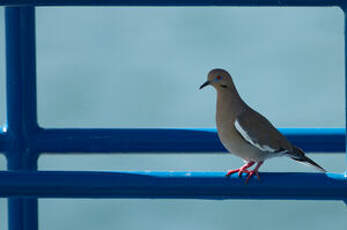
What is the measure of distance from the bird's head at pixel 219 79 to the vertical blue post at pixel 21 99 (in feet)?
1.64

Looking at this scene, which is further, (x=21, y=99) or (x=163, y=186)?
(x=21, y=99)

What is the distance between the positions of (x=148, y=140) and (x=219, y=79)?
0.27 m

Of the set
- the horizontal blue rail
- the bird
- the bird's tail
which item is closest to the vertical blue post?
the horizontal blue rail

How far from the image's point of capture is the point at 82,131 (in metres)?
2.70

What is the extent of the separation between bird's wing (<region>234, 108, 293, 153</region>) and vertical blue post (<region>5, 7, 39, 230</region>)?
1.92 ft

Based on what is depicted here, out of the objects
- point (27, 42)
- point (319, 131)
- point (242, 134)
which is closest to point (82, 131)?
point (27, 42)

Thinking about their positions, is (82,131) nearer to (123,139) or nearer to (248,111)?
(123,139)

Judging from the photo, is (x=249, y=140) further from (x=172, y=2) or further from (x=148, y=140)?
(x=172, y=2)

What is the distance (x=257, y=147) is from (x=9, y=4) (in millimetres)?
837

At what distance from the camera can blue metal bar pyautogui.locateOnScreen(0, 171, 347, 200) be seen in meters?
1.98

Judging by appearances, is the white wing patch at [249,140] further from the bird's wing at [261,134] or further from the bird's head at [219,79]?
the bird's head at [219,79]

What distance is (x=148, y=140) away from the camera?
2.70 meters

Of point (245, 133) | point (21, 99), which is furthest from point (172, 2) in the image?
point (21, 99)

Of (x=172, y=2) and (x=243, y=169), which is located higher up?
(x=172, y=2)
